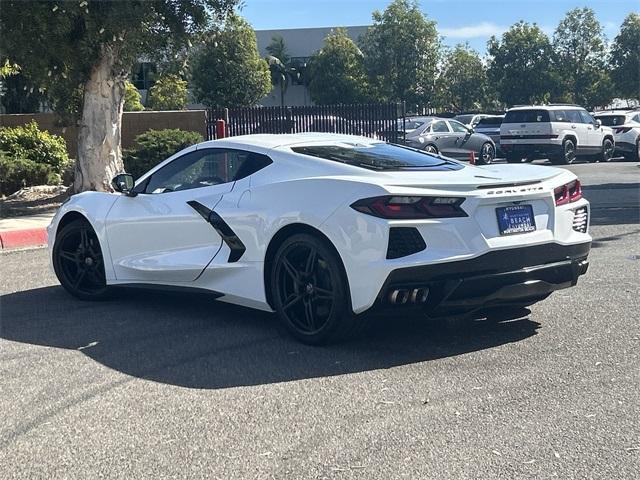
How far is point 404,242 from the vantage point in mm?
5387

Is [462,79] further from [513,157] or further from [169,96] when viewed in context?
[513,157]

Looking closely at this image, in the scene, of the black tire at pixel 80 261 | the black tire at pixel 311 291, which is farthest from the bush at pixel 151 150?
the black tire at pixel 311 291

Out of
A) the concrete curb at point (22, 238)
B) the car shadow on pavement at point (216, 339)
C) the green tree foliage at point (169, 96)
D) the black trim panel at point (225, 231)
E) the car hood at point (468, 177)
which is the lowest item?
the concrete curb at point (22, 238)

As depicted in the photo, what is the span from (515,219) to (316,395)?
5.97ft

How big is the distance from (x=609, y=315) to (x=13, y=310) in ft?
15.7

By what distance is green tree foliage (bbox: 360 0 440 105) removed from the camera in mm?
52094

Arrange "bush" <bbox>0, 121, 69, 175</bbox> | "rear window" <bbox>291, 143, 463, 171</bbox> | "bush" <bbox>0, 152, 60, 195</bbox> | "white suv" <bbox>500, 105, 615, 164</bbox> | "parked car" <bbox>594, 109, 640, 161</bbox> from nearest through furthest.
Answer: "rear window" <bbox>291, 143, 463, 171</bbox> < "bush" <bbox>0, 152, 60, 195</bbox> < "bush" <bbox>0, 121, 69, 175</bbox> < "white suv" <bbox>500, 105, 615, 164</bbox> < "parked car" <bbox>594, 109, 640, 161</bbox>

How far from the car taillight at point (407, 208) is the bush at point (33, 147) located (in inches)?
560

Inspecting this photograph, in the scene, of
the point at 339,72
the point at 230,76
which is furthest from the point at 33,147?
the point at 339,72

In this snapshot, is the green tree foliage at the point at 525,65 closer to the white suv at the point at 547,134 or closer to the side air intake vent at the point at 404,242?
the white suv at the point at 547,134

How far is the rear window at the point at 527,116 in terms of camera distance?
88.0ft

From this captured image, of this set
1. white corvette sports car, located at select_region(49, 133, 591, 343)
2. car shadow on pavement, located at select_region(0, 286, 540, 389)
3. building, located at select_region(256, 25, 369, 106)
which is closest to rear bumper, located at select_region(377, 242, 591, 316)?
white corvette sports car, located at select_region(49, 133, 591, 343)

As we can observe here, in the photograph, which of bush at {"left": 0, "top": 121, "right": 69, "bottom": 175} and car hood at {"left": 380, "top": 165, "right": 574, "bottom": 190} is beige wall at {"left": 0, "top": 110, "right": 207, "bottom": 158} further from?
car hood at {"left": 380, "top": 165, "right": 574, "bottom": 190}

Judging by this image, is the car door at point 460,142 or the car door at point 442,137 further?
the car door at point 460,142
